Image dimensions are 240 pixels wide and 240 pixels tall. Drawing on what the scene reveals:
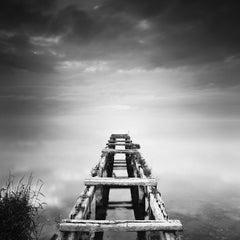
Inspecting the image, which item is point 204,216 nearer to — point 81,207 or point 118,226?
point 81,207

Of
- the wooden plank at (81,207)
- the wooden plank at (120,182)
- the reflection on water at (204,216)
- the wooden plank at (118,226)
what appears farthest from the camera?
the reflection on water at (204,216)

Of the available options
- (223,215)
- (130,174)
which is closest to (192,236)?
(223,215)

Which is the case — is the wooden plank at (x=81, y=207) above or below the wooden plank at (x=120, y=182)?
below

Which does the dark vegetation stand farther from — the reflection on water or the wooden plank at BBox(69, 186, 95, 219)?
the reflection on water

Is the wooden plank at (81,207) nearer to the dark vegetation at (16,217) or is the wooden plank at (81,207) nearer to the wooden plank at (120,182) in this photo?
the wooden plank at (120,182)

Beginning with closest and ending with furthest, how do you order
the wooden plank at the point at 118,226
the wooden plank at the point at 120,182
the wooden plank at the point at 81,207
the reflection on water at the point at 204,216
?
1. the wooden plank at the point at 118,226
2. the wooden plank at the point at 81,207
3. the wooden plank at the point at 120,182
4. the reflection on water at the point at 204,216

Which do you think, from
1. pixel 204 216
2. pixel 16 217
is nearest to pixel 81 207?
pixel 16 217

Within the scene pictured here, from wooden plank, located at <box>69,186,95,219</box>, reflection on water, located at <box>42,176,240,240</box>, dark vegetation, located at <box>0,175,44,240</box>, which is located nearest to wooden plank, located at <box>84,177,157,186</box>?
wooden plank, located at <box>69,186,95,219</box>

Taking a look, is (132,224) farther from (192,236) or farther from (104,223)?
(192,236)

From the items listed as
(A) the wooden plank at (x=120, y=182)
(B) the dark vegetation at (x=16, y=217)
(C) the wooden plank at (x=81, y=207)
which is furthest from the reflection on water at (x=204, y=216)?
(C) the wooden plank at (x=81, y=207)

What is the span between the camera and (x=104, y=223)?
8.27 feet

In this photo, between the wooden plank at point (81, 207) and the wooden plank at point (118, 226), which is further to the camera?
the wooden plank at point (81, 207)

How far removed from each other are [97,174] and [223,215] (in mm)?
22157

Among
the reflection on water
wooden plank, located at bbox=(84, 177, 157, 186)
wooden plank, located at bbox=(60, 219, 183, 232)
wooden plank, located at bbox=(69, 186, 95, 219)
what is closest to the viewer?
wooden plank, located at bbox=(60, 219, 183, 232)
